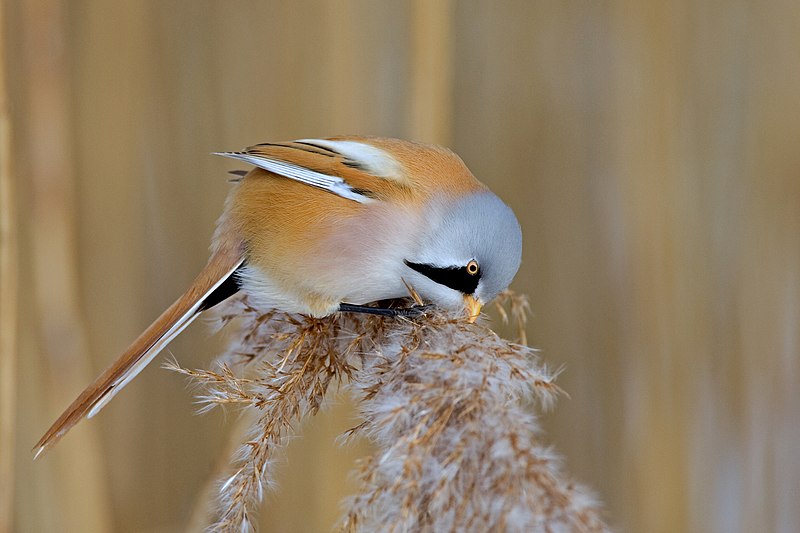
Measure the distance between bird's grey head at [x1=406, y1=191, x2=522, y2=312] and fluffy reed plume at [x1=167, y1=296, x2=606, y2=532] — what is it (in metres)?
0.07

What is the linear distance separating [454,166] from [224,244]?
44 centimetres

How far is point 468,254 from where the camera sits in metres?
1.24

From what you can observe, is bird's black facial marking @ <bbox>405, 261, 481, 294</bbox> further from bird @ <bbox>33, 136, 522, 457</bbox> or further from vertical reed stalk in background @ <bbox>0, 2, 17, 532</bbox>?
vertical reed stalk in background @ <bbox>0, 2, 17, 532</bbox>

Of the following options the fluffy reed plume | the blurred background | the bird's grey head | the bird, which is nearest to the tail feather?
the bird

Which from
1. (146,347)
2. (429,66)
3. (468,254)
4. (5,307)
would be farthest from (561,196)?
(5,307)

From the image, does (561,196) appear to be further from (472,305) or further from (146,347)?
(146,347)

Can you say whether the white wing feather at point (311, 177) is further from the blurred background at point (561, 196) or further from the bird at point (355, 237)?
the blurred background at point (561, 196)

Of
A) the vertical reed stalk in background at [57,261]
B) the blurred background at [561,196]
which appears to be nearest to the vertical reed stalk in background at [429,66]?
the blurred background at [561,196]

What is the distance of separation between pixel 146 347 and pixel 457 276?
1.67ft

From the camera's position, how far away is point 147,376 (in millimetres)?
1850

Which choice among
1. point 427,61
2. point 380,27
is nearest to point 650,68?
point 427,61

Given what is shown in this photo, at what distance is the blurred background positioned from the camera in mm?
1742

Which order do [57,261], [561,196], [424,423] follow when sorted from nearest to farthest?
[424,423] → [57,261] → [561,196]

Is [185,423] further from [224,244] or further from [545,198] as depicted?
[545,198]
